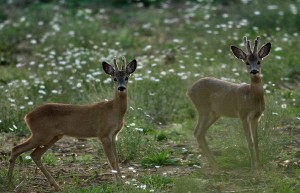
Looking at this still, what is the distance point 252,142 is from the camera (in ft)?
35.6

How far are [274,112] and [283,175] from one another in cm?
133

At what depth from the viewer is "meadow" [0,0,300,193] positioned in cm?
1062

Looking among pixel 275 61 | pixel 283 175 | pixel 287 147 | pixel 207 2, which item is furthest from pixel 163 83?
pixel 207 2

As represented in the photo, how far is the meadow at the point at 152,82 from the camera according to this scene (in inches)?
418

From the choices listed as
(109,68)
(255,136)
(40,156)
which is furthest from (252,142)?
(40,156)

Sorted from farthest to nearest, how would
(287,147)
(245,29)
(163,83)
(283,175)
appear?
1. (245,29)
2. (163,83)
3. (287,147)
4. (283,175)

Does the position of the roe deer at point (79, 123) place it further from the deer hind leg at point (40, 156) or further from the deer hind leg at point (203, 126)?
the deer hind leg at point (203, 126)

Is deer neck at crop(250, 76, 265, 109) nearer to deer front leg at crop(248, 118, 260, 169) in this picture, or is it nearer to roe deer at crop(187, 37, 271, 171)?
roe deer at crop(187, 37, 271, 171)

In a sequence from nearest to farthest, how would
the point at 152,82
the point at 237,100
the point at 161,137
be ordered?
the point at 237,100
the point at 161,137
the point at 152,82

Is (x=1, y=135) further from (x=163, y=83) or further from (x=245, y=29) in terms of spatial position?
(x=245, y=29)

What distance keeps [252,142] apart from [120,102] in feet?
4.89

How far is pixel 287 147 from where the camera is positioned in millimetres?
11594

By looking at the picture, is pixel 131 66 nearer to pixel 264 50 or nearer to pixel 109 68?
pixel 109 68

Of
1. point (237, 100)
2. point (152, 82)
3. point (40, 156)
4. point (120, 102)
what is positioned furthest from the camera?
point (152, 82)
